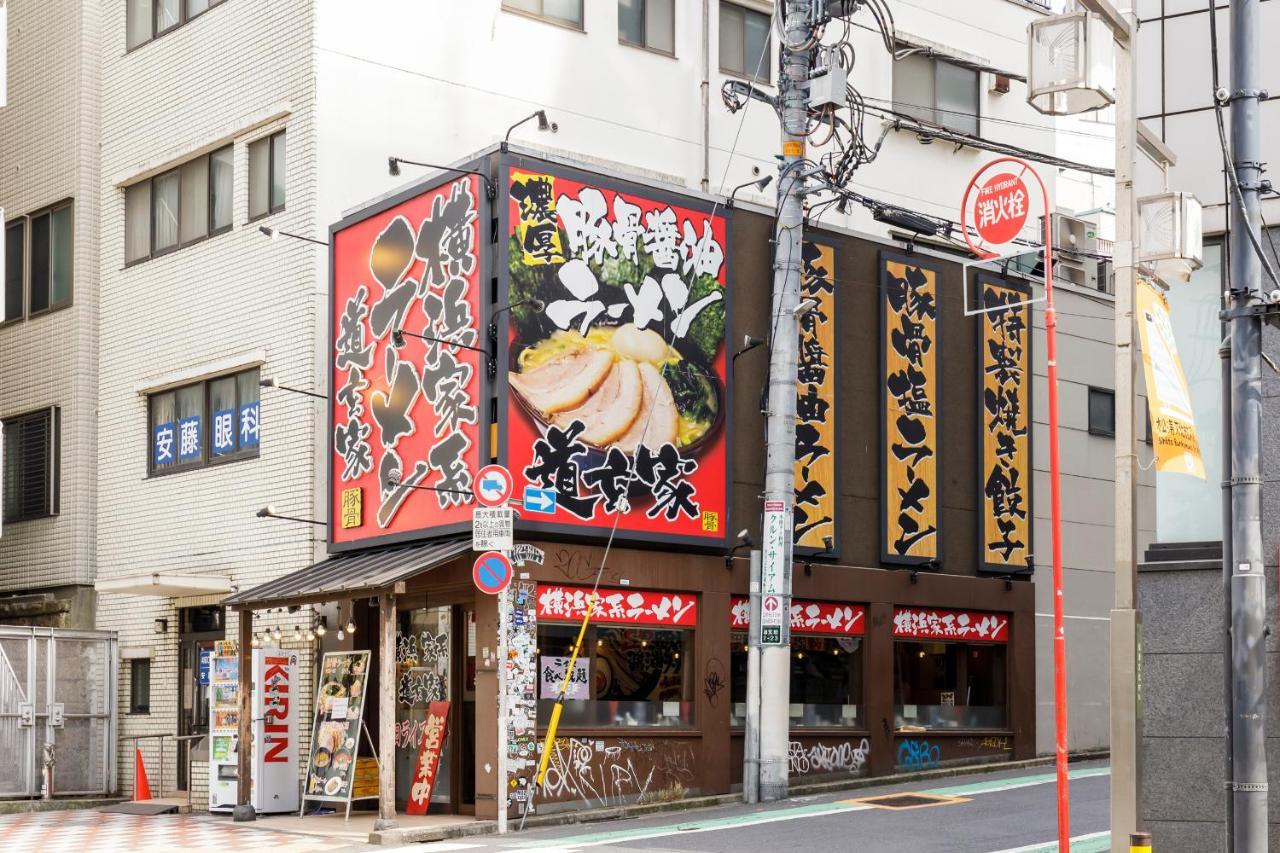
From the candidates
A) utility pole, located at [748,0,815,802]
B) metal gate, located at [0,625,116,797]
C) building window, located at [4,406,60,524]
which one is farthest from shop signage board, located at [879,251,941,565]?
building window, located at [4,406,60,524]

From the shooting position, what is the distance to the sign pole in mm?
18641

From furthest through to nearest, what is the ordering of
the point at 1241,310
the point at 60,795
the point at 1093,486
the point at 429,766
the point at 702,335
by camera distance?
the point at 1093,486 < the point at 60,795 < the point at 702,335 < the point at 429,766 < the point at 1241,310

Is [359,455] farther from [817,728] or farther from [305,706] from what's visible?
[817,728]

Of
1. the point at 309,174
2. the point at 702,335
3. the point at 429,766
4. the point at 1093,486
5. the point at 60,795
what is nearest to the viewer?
the point at 429,766

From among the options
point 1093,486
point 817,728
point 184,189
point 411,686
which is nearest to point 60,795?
point 411,686

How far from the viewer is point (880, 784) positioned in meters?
23.1

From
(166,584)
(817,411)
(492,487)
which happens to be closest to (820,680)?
(817,411)

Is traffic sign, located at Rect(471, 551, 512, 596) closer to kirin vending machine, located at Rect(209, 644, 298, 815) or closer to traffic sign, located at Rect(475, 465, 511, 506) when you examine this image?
traffic sign, located at Rect(475, 465, 511, 506)

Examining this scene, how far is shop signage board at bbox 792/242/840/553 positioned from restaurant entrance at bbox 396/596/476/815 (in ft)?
16.7

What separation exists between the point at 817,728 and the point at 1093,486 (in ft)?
26.5

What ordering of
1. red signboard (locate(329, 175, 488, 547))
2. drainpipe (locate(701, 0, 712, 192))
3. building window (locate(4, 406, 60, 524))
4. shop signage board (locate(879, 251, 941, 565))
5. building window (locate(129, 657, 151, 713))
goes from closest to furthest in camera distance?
→ red signboard (locate(329, 175, 488, 547)) < shop signage board (locate(879, 251, 941, 565)) < building window (locate(129, 657, 151, 713)) < drainpipe (locate(701, 0, 712, 192)) < building window (locate(4, 406, 60, 524))

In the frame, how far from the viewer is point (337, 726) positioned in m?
21.0

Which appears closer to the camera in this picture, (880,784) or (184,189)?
(880,784)

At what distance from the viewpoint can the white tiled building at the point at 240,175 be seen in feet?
78.2
